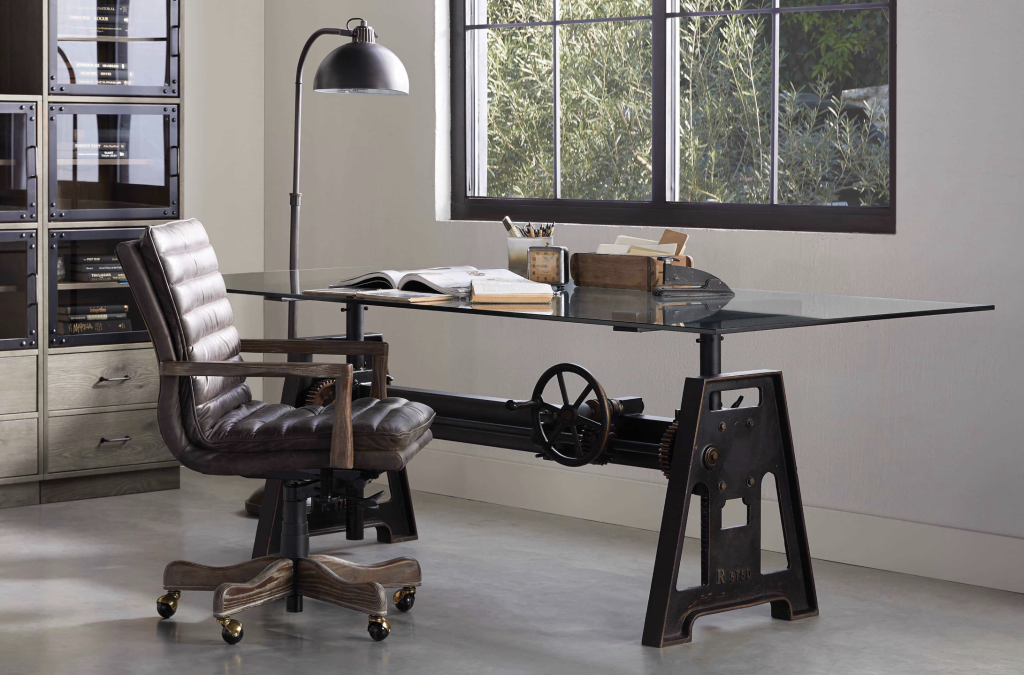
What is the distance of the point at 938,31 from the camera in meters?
3.88

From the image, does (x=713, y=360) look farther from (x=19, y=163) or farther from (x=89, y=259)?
(x=19, y=163)

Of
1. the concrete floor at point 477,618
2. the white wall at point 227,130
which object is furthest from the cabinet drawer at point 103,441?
the white wall at point 227,130

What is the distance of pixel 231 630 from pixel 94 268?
2.15 metres

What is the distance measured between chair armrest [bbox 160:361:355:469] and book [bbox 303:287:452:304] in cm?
34

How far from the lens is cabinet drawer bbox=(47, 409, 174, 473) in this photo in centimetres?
487

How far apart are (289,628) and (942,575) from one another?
1905 millimetres

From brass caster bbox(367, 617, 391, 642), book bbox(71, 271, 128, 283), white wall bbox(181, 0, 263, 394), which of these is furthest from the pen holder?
white wall bbox(181, 0, 263, 394)

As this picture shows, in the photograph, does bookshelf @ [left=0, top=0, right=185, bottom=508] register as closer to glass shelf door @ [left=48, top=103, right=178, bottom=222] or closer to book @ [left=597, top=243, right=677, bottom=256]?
glass shelf door @ [left=48, top=103, right=178, bottom=222]

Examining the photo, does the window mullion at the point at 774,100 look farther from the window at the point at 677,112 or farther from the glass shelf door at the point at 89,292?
the glass shelf door at the point at 89,292

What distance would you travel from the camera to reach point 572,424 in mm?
3572

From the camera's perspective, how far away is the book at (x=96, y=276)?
492 centimetres

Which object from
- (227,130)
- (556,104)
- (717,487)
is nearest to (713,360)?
(717,487)

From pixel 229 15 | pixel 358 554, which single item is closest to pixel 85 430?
pixel 358 554

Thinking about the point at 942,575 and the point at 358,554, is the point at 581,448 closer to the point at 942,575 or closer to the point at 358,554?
the point at 358,554
